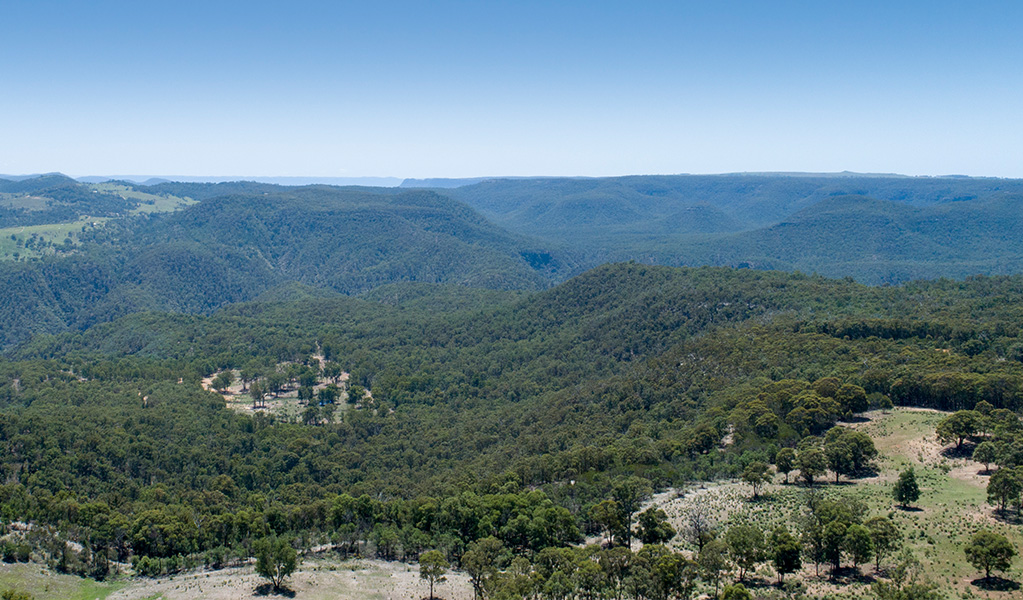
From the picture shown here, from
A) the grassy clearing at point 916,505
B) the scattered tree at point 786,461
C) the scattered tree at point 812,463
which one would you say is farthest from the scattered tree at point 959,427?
the scattered tree at point 786,461

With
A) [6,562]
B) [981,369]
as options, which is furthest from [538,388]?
[6,562]

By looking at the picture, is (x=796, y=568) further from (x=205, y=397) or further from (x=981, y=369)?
(x=205, y=397)

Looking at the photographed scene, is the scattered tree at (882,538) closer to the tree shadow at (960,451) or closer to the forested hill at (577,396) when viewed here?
the tree shadow at (960,451)

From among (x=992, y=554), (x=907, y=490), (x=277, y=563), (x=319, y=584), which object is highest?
(x=992, y=554)

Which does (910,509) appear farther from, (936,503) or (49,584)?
(49,584)

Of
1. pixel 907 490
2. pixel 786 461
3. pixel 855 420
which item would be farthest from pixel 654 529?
pixel 855 420
